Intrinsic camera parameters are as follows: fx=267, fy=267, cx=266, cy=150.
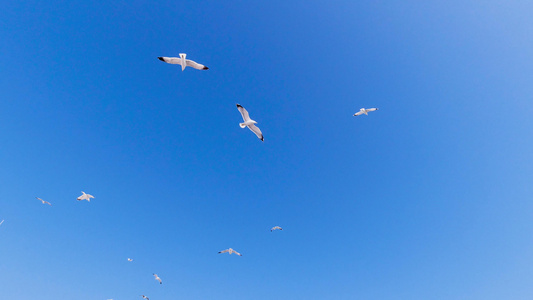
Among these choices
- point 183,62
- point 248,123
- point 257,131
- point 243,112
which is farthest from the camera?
point 257,131

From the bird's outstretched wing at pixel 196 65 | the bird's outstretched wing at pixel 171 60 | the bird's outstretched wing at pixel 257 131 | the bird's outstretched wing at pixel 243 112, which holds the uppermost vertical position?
the bird's outstretched wing at pixel 196 65

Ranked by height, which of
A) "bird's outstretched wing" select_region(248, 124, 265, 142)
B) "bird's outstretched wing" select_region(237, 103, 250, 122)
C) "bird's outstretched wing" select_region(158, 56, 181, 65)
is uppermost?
"bird's outstretched wing" select_region(158, 56, 181, 65)

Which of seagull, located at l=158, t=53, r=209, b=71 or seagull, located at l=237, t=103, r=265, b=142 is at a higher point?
seagull, located at l=158, t=53, r=209, b=71

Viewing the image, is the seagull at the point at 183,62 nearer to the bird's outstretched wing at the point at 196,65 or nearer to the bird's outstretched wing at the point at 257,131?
the bird's outstretched wing at the point at 196,65

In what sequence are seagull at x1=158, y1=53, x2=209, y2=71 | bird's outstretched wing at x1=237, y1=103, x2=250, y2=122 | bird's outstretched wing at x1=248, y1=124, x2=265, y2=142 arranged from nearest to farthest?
seagull at x1=158, y1=53, x2=209, y2=71, bird's outstretched wing at x1=237, y1=103, x2=250, y2=122, bird's outstretched wing at x1=248, y1=124, x2=265, y2=142

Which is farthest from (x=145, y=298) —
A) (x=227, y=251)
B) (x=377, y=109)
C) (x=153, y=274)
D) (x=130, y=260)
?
(x=377, y=109)

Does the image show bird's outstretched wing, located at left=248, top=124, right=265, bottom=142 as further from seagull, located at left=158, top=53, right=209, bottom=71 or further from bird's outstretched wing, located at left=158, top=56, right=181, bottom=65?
bird's outstretched wing, located at left=158, top=56, right=181, bottom=65

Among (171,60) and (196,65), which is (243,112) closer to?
A: (196,65)

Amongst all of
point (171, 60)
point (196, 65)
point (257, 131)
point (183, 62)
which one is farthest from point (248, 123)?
point (171, 60)

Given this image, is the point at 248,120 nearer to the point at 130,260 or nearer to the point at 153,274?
the point at 130,260

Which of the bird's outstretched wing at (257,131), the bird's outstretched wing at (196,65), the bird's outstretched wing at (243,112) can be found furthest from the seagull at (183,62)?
the bird's outstretched wing at (257,131)

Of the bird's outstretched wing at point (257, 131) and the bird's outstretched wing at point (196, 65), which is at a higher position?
the bird's outstretched wing at point (196, 65)

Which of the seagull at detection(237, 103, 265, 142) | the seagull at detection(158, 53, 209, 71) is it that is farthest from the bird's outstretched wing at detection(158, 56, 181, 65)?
the seagull at detection(237, 103, 265, 142)

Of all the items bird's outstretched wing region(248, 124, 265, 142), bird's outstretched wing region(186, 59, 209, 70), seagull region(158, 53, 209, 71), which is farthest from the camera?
bird's outstretched wing region(248, 124, 265, 142)
